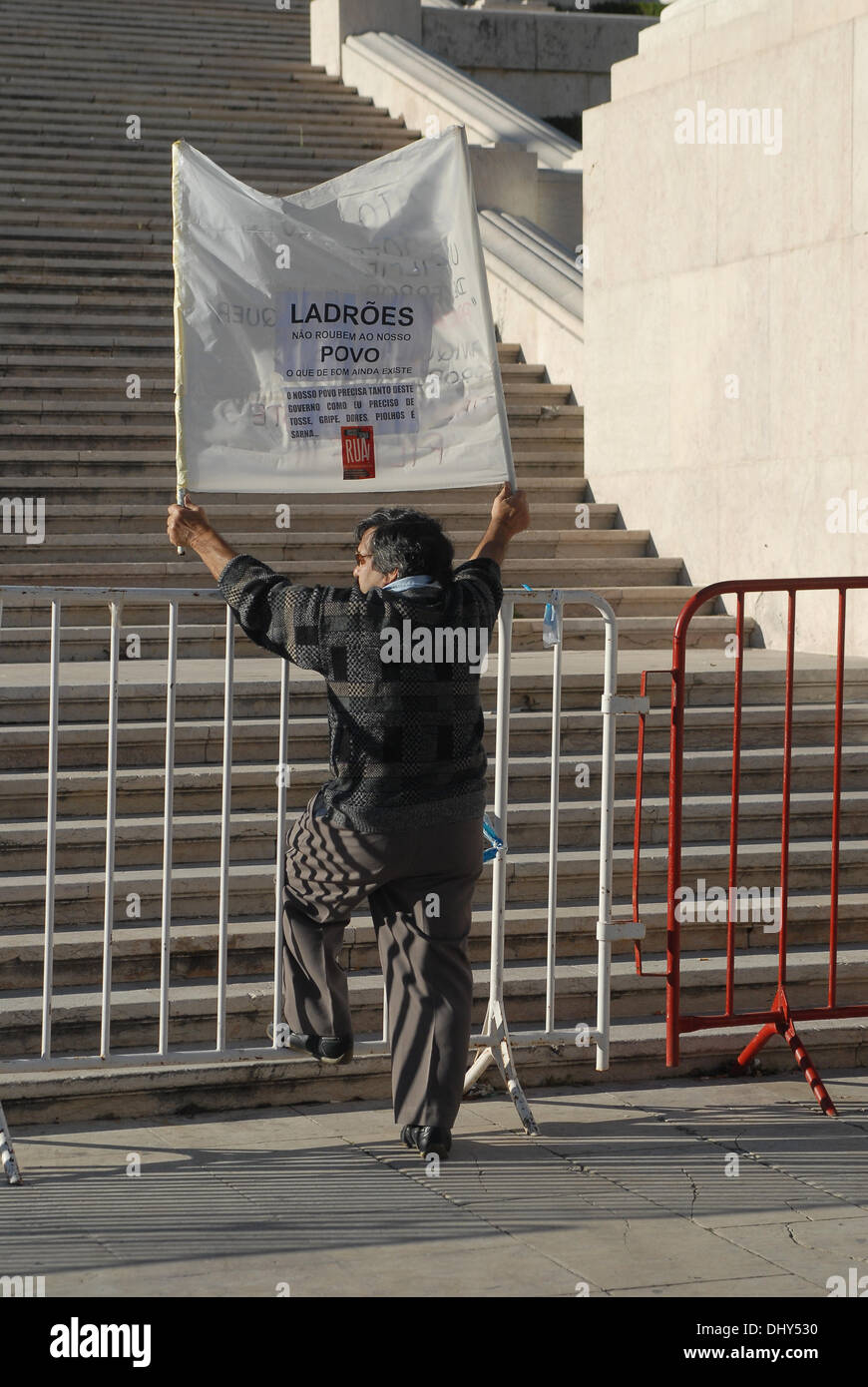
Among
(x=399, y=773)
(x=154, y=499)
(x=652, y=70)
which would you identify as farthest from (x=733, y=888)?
(x=652, y=70)

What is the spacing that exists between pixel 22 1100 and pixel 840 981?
2.89 meters

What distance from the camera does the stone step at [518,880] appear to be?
20.8 feet

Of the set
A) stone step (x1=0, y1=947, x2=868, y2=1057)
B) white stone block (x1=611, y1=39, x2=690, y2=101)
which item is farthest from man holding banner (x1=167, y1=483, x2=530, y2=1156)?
white stone block (x1=611, y1=39, x2=690, y2=101)

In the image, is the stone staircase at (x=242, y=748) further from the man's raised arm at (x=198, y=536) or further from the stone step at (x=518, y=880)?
the man's raised arm at (x=198, y=536)

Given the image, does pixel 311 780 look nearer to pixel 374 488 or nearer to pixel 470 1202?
pixel 374 488

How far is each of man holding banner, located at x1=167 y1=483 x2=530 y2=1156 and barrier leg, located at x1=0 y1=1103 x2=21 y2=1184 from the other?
922 millimetres

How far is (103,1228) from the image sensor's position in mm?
4570

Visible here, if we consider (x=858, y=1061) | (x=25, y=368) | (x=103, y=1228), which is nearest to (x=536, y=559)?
(x=25, y=368)

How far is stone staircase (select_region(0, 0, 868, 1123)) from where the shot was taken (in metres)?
5.97

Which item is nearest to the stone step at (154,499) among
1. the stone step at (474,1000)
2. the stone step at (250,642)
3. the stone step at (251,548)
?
the stone step at (251,548)

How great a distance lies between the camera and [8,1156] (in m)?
4.94

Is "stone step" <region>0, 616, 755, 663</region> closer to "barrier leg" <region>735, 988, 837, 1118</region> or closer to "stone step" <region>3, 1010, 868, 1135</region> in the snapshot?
"stone step" <region>3, 1010, 868, 1135</region>

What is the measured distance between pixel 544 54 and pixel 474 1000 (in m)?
17.2
